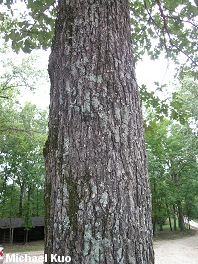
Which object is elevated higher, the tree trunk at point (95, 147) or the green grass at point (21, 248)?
the tree trunk at point (95, 147)

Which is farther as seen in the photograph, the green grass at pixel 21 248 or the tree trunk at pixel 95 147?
the green grass at pixel 21 248

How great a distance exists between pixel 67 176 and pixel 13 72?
14.8 meters

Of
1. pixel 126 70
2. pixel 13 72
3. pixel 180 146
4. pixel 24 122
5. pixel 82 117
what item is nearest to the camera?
pixel 82 117

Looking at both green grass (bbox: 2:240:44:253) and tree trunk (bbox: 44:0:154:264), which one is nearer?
tree trunk (bbox: 44:0:154:264)

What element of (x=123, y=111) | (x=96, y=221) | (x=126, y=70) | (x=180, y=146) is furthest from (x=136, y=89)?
(x=180, y=146)

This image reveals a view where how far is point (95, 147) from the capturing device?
1.53 meters

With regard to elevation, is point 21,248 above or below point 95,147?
below

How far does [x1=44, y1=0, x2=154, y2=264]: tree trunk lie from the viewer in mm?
1396

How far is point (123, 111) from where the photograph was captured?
1675 mm

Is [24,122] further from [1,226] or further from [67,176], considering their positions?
[67,176]

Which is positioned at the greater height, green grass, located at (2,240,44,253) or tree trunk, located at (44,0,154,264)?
tree trunk, located at (44,0,154,264)

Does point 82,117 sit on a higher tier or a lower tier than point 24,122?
lower

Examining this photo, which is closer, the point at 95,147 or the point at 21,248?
the point at 95,147

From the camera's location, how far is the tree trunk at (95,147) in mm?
1396
